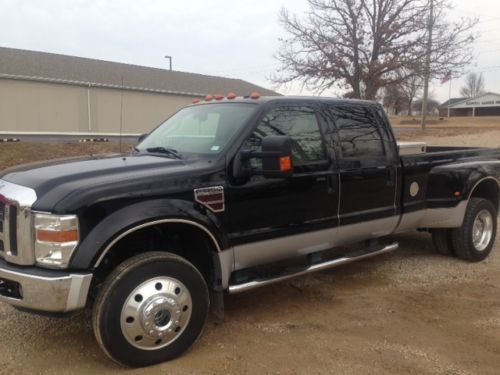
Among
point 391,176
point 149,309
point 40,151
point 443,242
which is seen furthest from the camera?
point 40,151

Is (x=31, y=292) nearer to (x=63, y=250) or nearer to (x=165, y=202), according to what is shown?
(x=63, y=250)

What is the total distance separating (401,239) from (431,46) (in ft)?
53.2

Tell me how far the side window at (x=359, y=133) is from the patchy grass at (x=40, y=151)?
11489 millimetres

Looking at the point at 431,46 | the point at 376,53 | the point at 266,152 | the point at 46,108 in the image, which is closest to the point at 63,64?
the point at 46,108

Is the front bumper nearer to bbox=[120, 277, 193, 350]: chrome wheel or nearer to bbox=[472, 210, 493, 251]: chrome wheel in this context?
bbox=[120, 277, 193, 350]: chrome wheel

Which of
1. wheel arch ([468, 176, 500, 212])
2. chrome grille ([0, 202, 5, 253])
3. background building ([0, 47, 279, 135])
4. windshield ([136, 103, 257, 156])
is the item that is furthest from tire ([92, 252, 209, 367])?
background building ([0, 47, 279, 135])

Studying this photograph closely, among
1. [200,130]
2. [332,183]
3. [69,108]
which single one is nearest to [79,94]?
[69,108]

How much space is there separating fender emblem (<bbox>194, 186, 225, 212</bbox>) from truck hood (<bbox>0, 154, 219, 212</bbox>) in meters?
0.08

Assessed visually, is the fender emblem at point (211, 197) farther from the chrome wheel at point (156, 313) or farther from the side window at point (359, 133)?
the side window at point (359, 133)

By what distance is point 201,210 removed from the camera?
356 cm

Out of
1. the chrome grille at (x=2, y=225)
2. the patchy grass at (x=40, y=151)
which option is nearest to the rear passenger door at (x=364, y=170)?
the chrome grille at (x=2, y=225)

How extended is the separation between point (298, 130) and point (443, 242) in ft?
8.94

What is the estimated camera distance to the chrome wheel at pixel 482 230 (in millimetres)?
5887

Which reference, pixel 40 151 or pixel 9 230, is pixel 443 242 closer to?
pixel 9 230
